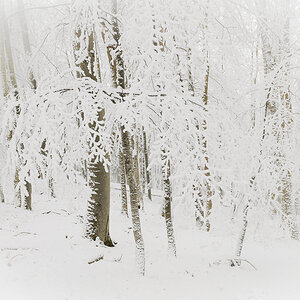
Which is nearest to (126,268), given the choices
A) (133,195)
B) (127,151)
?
(133,195)

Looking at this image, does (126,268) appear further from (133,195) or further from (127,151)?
(127,151)

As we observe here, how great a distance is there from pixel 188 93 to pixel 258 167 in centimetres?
313

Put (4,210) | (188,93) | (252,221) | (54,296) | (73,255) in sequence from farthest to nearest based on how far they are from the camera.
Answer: (4,210) → (252,221) → (73,255) → (188,93) → (54,296)

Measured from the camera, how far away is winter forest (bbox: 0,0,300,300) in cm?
536

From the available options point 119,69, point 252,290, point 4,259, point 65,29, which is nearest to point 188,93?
point 119,69

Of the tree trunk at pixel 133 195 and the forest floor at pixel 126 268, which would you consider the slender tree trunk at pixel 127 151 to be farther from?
the forest floor at pixel 126 268

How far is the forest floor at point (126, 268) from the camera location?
19.1ft

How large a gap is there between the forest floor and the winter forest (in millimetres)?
41

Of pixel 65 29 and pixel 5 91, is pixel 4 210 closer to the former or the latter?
pixel 5 91

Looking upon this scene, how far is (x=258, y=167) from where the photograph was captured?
750 cm

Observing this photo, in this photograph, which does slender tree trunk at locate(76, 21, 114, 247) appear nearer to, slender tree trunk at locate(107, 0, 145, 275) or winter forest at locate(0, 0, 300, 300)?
winter forest at locate(0, 0, 300, 300)

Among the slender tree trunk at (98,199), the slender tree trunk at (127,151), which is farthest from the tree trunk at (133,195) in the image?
the slender tree trunk at (98,199)

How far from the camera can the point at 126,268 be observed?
720 centimetres

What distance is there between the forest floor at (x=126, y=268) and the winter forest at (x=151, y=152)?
0.04 meters
